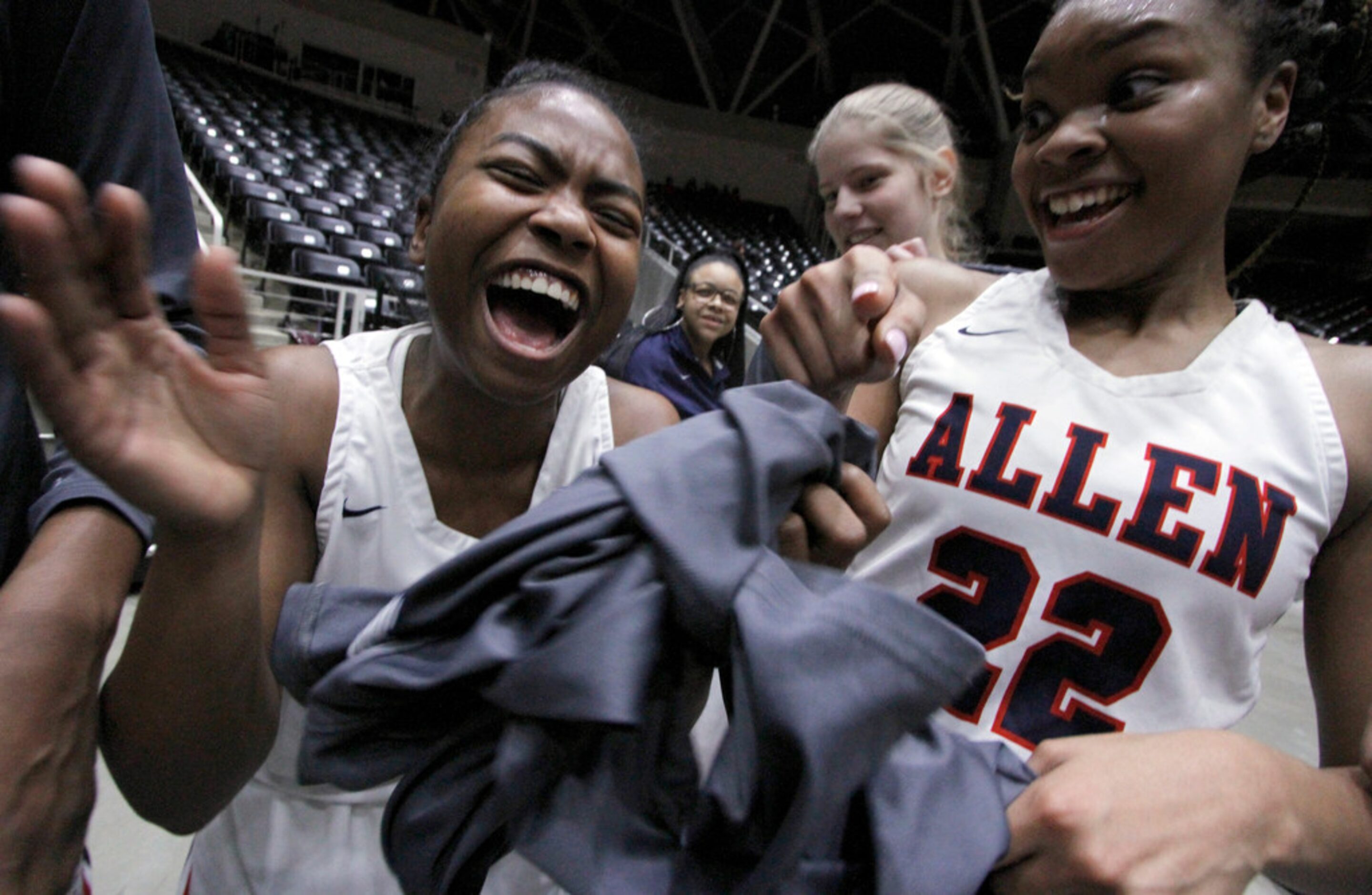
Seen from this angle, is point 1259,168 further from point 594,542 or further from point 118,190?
point 118,190

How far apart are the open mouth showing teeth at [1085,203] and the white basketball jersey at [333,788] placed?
869 millimetres

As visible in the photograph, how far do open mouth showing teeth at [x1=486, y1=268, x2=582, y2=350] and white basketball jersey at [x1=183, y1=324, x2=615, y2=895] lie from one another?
0.21 meters

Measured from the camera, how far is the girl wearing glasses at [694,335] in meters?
2.92

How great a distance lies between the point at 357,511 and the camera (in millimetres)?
976

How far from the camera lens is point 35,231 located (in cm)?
45

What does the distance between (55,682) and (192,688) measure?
95mm

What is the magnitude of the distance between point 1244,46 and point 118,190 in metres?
1.11

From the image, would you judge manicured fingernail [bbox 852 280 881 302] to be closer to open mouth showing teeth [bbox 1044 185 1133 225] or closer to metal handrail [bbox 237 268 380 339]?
open mouth showing teeth [bbox 1044 185 1133 225]

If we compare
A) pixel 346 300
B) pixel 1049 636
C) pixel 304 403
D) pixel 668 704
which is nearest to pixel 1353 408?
pixel 1049 636

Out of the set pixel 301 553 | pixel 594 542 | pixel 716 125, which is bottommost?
pixel 301 553

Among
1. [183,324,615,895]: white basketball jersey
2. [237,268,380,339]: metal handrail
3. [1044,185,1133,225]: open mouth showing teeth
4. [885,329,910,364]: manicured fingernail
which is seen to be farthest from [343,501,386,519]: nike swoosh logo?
[237,268,380,339]: metal handrail

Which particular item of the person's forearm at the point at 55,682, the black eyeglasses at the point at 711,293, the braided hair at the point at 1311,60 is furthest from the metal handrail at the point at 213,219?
the braided hair at the point at 1311,60

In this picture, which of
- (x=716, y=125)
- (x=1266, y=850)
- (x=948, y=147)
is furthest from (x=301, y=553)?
(x=716, y=125)

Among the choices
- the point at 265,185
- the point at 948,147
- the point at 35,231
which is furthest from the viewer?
the point at 265,185
